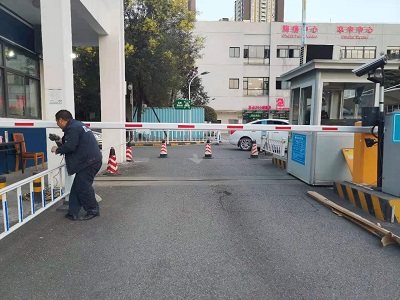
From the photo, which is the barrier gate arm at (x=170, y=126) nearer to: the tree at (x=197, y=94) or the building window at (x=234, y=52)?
the tree at (x=197, y=94)

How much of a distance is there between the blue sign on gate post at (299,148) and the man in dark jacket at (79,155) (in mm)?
4947

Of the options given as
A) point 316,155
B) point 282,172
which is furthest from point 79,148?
point 282,172

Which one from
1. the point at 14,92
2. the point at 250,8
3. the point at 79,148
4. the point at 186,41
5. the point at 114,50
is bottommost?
the point at 79,148

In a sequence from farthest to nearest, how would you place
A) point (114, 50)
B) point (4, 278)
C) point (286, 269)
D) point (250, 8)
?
point (250, 8) → point (114, 50) → point (286, 269) → point (4, 278)

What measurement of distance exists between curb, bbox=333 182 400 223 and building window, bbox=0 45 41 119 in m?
8.35

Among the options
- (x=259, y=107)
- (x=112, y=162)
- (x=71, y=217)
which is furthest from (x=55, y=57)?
(x=259, y=107)

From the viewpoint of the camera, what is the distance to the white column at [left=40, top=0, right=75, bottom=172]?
19.6 feet

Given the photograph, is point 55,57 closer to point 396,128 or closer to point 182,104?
point 396,128

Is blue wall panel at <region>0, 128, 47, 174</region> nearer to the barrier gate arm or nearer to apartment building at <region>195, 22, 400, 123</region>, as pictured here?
the barrier gate arm

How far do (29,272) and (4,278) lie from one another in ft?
0.73

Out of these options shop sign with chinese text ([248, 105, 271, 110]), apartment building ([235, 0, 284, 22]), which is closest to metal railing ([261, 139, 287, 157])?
shop sign with chinese text ([248, 105, 271, 110])

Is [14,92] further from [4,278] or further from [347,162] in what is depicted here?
[347,162]

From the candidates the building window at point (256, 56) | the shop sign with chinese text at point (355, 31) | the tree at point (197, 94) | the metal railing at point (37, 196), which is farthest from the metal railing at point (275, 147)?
the shop sign with chinese text at point (355, 31)

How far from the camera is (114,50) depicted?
10672 mm
